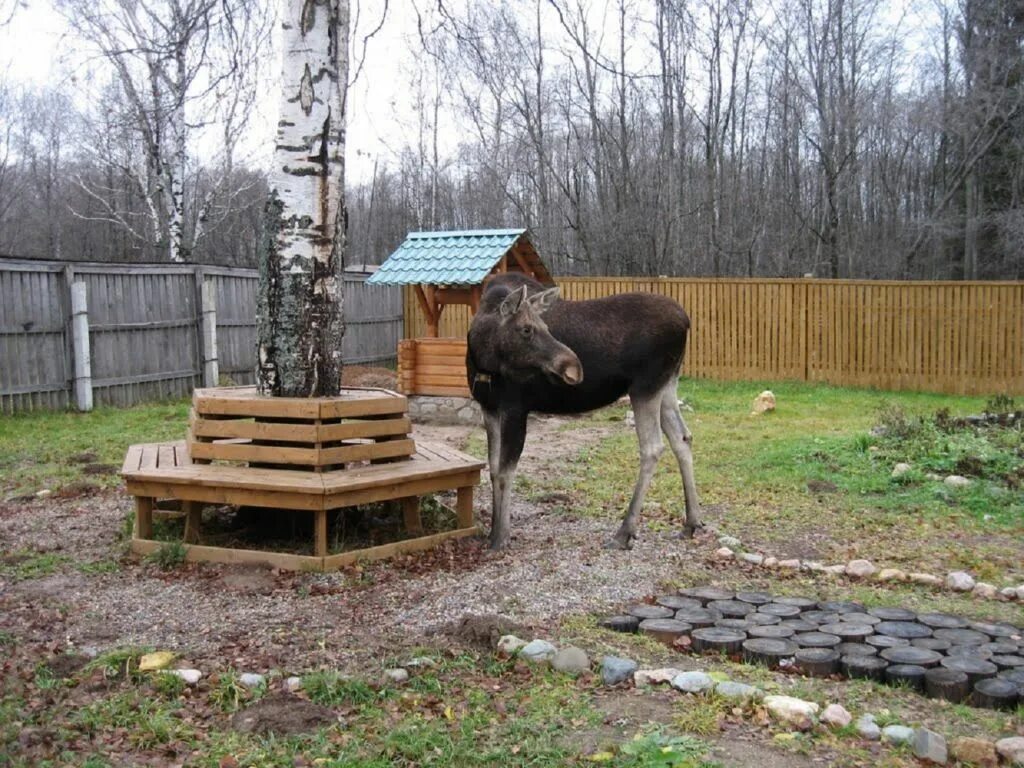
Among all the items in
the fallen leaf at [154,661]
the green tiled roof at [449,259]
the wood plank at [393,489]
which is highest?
the green tiled roof at [449,259]

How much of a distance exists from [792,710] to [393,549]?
119 inches

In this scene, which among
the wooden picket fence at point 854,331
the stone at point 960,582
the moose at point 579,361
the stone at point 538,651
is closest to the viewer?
the stone at point 538,651

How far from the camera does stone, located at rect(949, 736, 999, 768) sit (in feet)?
10.6

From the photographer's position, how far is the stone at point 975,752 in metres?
3.22

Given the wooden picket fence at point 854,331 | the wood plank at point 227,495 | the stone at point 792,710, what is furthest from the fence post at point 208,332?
the stone at point 792,710

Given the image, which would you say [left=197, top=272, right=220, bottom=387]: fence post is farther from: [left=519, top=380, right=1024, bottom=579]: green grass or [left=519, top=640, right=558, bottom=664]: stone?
[left=519, top=640, right=558, bottom=664]: stone

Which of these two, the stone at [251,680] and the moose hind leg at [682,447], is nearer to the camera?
the stone at [251,680]

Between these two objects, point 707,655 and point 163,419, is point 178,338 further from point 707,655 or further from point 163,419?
point 707,655

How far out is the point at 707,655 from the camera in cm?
438

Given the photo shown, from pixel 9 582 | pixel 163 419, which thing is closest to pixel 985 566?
pixel 9 582

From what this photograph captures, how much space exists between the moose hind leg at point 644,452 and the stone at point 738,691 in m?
2.49

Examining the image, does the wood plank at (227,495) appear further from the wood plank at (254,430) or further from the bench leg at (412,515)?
the bench leg at (412,515)

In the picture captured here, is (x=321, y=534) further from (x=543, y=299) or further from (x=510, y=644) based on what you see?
(x=543, y=299)

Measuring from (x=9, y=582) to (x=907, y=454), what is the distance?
7837mm
